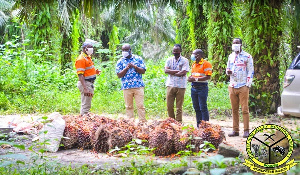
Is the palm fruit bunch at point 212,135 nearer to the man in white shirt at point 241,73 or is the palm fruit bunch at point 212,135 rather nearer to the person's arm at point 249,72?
the man in white shirt at point 241,73

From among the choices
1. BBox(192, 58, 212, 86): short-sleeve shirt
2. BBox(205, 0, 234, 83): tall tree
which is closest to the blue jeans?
BBox(192, 58, 212, 86): short-sleeve shirt

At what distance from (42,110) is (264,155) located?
305 inches

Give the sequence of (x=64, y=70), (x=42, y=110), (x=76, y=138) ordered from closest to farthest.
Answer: (x=76, y=138)
(x=42, y=110)
(x=64, y=70)

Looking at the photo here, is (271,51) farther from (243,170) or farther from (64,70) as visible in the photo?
(64,70)

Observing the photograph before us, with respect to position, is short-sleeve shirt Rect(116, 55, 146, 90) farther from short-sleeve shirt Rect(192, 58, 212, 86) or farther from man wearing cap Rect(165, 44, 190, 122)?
short-sleeve shirt Rect(192, 58, 212, 86)

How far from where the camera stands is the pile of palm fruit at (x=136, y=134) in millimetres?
6141

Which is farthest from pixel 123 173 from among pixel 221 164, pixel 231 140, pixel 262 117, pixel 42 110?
pixel 42 110

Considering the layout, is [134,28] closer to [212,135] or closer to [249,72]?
[249,72]

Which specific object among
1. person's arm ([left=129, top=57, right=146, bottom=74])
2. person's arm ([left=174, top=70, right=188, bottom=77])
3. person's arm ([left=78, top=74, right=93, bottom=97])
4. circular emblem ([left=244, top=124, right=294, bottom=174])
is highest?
person's arm ([left=129, top=57, right=146, bottom=74])

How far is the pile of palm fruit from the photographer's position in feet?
20.1

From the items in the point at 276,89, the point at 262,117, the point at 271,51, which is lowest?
the point at 262,117

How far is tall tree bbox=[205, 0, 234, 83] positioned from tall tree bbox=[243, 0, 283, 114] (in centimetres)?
324

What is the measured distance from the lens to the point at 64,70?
53.7ft

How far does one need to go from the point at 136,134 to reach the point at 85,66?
2.33 m
